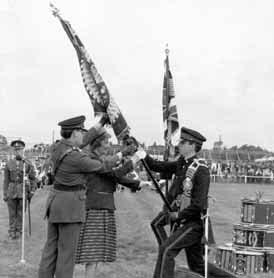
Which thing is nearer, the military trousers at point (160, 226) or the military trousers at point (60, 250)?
the military trousers at point (60, 250)

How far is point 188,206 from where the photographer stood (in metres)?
7.41

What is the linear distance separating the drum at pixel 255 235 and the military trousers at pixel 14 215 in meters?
5.18

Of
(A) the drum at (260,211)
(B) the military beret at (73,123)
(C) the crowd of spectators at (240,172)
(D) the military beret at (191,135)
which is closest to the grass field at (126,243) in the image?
(A) the drum at (260,211)

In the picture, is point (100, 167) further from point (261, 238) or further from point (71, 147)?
point (261, 238)

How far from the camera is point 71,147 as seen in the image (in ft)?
23.6

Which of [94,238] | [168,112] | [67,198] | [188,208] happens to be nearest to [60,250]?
[67,198]

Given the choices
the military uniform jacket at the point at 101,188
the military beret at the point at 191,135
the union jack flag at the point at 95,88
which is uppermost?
the union jack flag at the point at 95,88

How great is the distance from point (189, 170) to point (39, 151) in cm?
3599

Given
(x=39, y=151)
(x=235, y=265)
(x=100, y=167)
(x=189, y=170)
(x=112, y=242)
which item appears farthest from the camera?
(x=39, y=151)

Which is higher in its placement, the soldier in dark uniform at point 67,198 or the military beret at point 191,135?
the military beret at point 191,135

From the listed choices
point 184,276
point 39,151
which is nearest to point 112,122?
point 184,276

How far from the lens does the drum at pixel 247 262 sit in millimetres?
9578

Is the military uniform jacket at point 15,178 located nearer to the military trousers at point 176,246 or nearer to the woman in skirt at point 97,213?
the woman in skirt at point 97,213

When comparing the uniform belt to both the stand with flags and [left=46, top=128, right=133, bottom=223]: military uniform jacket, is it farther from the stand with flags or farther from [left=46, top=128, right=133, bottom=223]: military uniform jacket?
the stand with flags
